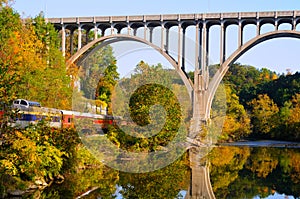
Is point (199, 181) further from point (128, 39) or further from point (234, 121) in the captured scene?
point (234, 121)

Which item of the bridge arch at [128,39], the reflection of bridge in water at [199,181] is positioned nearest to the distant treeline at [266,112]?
the bridge arch at [128,39]

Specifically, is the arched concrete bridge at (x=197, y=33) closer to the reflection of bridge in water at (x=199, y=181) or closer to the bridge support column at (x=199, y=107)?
the bridge support column at (x=199, y=107)

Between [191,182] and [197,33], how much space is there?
17.5 m

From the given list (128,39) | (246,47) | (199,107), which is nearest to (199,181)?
(246,47)

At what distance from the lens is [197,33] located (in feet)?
119

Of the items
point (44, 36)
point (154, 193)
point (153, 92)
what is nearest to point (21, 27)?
point (44, 36)

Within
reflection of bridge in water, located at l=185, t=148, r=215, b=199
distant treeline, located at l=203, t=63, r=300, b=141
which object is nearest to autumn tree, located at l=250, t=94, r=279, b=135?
distant treeline, located at l=203, t=63, r=300, b=141

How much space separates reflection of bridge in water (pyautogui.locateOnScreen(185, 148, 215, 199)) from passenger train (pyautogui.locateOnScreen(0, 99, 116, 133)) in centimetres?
454

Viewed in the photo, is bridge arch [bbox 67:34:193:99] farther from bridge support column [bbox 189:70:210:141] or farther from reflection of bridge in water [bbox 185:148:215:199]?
reflection of bridge in water [bbox 185:148:215:199]

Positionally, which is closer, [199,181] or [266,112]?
[199,181]

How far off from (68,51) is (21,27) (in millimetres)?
13477

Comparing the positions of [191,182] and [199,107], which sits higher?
[199,107]

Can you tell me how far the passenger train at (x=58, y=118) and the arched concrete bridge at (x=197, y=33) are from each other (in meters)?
10.3

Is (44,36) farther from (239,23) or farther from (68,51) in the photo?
(239,23)
